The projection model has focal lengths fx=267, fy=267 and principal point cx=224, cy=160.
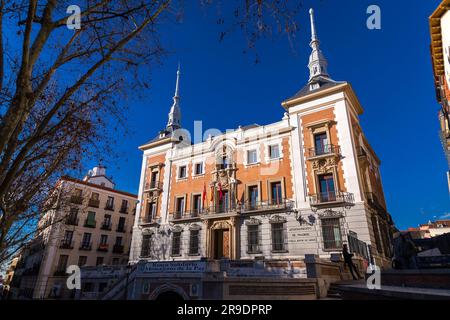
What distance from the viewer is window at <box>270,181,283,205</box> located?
66.8 ft

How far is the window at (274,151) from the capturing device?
870 inches

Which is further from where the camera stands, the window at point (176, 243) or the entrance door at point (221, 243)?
the window at point (176, 243)

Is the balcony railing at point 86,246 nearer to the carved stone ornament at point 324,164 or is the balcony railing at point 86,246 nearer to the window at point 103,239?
the window at point 103,239

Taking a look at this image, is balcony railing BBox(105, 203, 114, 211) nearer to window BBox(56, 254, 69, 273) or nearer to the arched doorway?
window BBox(56, 254, 69, 273)

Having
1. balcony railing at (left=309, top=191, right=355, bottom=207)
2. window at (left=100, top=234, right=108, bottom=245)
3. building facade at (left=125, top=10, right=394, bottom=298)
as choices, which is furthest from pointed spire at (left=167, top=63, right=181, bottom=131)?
balcony railing at (left=309, top=191, right=355, bottom=207)

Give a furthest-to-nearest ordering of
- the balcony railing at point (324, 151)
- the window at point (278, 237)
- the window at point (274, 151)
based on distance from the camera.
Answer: the window at point (274, 151)
the balcony railing at point (324, 151)
the window at point (278, 237)

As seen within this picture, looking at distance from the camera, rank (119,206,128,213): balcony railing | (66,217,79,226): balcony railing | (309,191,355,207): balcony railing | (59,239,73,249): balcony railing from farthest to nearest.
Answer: (119,206,128,213): balcony railing → (66,217,79,226): balcony railing → (59,239,73,249): balcony railing → (309,191,355,207): balcony railing

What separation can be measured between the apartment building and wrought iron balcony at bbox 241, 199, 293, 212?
51.8 ft

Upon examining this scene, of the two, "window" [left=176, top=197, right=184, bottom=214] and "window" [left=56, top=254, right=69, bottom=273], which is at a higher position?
"window" [left=176, top=197, right=184, bottom=214]

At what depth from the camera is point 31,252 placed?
34156mm

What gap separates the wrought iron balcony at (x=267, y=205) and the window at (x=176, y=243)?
21.7 feet

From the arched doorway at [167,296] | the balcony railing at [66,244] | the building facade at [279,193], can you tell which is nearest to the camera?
the arched doorway at [167,296]

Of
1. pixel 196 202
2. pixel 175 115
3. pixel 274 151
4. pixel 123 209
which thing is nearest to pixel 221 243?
pixel 196 202

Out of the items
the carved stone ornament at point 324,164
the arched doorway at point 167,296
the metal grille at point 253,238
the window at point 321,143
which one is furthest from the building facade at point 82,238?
the window at point 321,143
